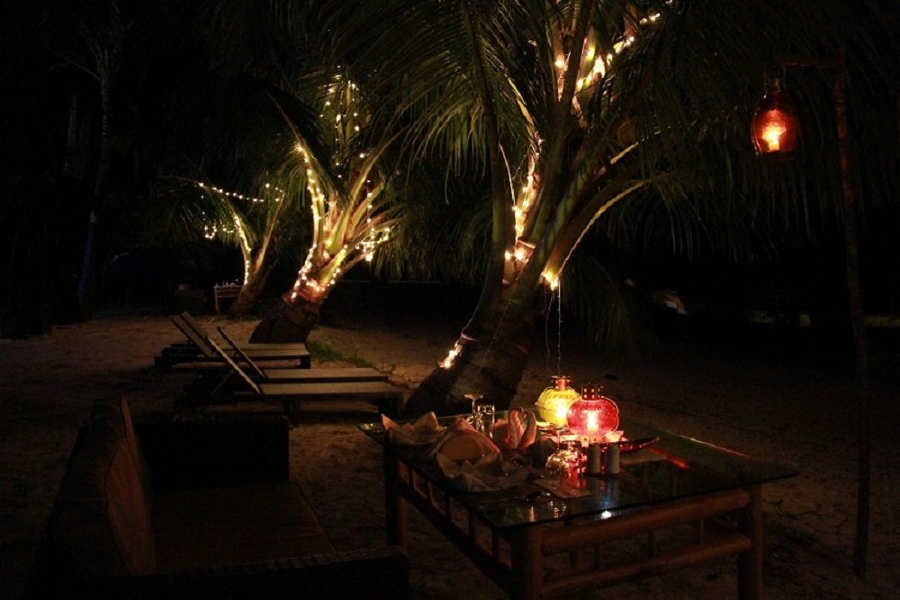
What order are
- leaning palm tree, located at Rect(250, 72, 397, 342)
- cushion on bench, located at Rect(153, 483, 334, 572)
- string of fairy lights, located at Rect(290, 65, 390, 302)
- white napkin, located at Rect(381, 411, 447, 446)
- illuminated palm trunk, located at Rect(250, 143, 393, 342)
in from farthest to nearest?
illuminated palm trunk, located at Rect(250, 143, 393, 342) → string of fairy lights, located at Rect(290, 65, 390, 302) → leaning palm tree, located at Rect(250, 72, 397, 342) → white napkin, located at Rect(381, 411, 447, 446) → cushion on bench, located at Rect(153, 483, 334, 572)

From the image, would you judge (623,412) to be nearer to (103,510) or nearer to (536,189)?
(536,189)

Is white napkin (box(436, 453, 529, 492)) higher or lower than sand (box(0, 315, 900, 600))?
higher

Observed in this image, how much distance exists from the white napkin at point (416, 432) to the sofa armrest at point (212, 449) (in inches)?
20.8

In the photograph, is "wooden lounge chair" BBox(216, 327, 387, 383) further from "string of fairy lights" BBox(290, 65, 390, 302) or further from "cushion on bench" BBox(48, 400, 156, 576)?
"cushion on bench" BBox(48, 400, 156, 576)

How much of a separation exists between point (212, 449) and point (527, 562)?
1.71 meters

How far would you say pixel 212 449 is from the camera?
364 centimetres

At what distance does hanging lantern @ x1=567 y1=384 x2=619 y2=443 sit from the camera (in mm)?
3566

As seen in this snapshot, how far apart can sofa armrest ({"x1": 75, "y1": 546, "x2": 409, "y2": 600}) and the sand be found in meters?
1.48

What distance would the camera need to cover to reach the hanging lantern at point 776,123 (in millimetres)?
3908

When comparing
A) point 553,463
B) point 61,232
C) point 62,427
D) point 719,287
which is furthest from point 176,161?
point 553,463

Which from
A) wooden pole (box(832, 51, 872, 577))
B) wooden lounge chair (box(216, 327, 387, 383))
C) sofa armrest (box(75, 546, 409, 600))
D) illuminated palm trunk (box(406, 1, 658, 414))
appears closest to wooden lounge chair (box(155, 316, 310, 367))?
wooden lounge chair (box(216, 327, 387, 383))

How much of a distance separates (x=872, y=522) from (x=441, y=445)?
2.83m

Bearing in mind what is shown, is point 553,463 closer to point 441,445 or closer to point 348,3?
point 441,445

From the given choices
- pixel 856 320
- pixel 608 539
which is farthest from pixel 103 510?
pixel 856 320
